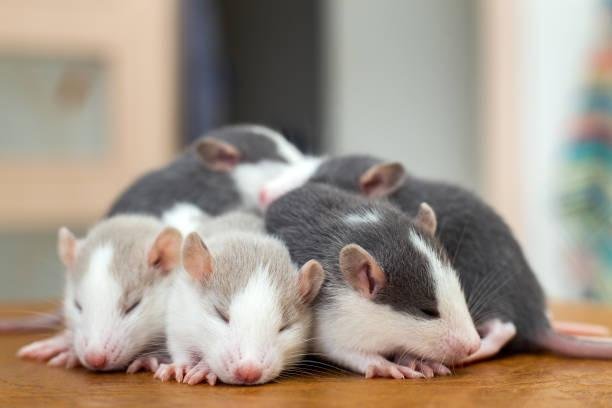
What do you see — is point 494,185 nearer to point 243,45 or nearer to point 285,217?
point 243,45

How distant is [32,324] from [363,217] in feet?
3.07

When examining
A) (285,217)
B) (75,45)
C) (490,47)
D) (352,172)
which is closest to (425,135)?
(490,47)

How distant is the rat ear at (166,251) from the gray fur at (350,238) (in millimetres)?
197

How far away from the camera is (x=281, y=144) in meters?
2.34

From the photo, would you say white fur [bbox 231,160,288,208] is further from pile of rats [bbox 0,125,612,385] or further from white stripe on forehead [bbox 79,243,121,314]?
white stripe on forehead [bbox 79,243,121,314]

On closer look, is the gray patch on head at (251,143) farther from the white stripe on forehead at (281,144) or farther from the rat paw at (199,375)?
the rat paw at (199,375)

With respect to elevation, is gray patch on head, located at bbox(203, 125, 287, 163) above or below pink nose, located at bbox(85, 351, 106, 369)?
above

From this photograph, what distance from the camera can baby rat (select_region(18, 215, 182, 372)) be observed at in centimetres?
159

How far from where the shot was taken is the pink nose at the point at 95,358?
1.55m

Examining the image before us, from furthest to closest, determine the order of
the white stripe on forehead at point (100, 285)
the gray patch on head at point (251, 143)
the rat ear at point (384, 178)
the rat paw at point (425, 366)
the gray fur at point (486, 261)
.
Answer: the gray patch on head at point (251, 143), the rat ear at point (384, 178), the gray fur at point (486, 261), the white stripe on forehead at point (100, 285), the rat paw at point (425, 366)

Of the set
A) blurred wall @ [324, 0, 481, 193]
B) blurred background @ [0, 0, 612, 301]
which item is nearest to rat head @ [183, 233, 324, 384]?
blurred background @ [0, 0, 612, 301]

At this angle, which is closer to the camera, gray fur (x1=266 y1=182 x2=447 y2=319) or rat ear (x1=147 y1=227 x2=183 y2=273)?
gray fur (x1=266 y1=182 x2=447 y2=319)

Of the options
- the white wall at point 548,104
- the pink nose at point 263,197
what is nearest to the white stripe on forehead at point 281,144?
the pink nose at point 263,197

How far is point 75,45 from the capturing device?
4.12 m
